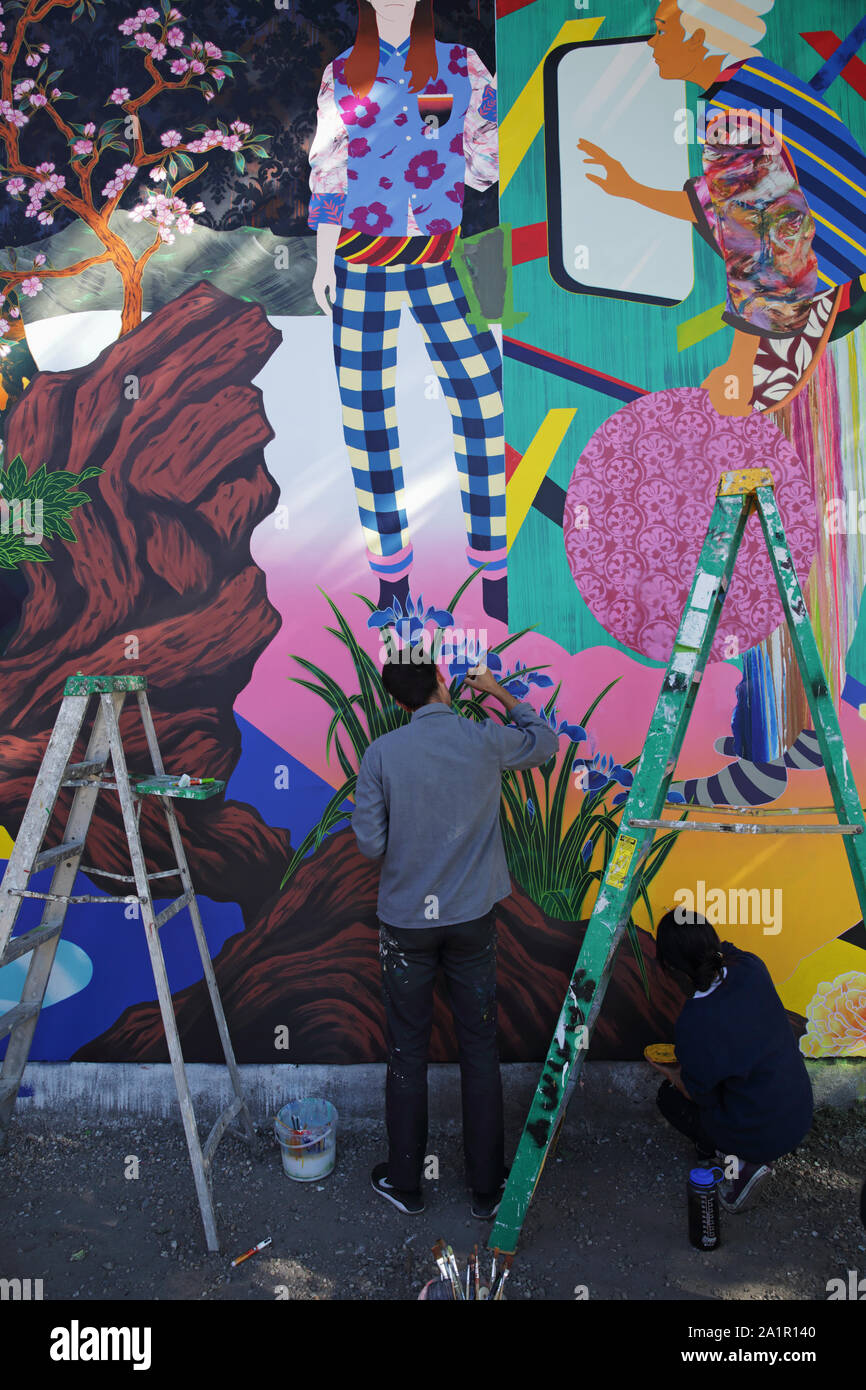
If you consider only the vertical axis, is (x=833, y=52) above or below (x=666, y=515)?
above

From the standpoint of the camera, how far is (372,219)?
261 centimetres

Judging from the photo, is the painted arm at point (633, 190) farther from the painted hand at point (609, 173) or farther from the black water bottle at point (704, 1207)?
the black water bottle at point (704, 1207)

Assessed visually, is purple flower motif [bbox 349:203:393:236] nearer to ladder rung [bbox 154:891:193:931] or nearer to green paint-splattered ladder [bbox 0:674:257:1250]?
green paint-splattered ladder [bbox 0:674:257:1250]

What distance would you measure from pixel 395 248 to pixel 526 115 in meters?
0.59

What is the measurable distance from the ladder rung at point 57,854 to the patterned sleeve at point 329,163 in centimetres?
214

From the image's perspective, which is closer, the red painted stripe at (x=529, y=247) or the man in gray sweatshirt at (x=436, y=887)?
the man in gray sweatshirt at (x=436, y=887)

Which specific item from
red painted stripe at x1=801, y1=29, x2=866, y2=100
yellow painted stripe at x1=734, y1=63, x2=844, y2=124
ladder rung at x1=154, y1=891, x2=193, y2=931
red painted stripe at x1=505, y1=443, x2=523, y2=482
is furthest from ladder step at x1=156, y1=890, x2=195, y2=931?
red painted stripe at x1=801, y1=29, x2=866, y2=100

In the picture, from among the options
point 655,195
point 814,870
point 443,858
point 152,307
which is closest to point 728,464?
point 655,195

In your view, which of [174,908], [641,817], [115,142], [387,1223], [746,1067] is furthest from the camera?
[115,142]

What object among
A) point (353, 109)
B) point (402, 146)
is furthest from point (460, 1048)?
point (353, 109)

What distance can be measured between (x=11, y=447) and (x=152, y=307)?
68 cm

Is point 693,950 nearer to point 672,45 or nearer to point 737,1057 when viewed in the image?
point 737,1057

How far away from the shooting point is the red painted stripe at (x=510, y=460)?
2.61 m

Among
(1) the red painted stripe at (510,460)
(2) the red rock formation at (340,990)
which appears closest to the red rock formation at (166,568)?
(2) the red rock formation at (340,990)
